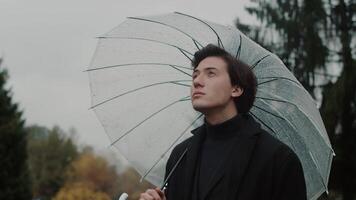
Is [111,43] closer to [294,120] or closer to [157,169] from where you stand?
[157,169]

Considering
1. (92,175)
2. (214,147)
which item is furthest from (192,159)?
(92,175)

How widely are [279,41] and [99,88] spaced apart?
14.5m

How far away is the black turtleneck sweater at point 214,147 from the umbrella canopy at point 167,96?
0.69 metres

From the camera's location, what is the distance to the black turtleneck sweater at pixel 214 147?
9.32ft

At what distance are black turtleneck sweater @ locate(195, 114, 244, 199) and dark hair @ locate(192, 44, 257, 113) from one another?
0.14 metres

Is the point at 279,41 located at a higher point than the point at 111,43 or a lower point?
lower

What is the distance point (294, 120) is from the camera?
376 cm

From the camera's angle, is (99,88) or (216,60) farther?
(99,88)

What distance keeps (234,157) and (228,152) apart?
6cm

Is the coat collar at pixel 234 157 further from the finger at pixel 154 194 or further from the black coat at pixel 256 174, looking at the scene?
the finger at pixel 154 194

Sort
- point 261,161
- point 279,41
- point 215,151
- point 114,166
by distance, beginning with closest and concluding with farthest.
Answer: point 261,161 < point 215,151 < point 279,41 < point 114,166

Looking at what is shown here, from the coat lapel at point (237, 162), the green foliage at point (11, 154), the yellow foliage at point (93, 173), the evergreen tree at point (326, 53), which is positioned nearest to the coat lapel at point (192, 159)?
the coat lapel at point (237, 162)

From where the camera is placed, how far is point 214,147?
2.96 meters

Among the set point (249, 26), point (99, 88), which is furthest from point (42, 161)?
point (99, 88)
